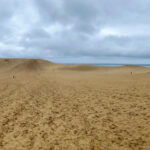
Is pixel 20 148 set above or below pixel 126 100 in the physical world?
below

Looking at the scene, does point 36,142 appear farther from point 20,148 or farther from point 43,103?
point 43,103

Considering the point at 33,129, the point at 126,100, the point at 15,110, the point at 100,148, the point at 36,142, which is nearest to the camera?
the point at 100,148

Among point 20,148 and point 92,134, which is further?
point 92,134

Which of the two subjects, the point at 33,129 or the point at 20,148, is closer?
the point at 20,148

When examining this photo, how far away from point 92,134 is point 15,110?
15.5 ft

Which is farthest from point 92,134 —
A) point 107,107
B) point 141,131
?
point 107,107

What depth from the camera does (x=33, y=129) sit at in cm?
508

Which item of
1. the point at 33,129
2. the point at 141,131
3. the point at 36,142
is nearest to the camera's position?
the point at 36,142

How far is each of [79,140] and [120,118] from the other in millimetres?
2506

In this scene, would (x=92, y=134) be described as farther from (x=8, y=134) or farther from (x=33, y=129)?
(x=8, y=134)

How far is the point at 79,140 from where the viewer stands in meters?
4.31

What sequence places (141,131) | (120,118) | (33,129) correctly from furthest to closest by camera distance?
(120,118)
(33,129)
(141,131)

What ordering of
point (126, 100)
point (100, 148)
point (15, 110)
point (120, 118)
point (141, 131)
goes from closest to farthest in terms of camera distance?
point (100, 148), point (141, 131), point (120, 118), point (15, 110), point (126, 100)

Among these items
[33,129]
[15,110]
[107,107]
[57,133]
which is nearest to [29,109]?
[15,110]
